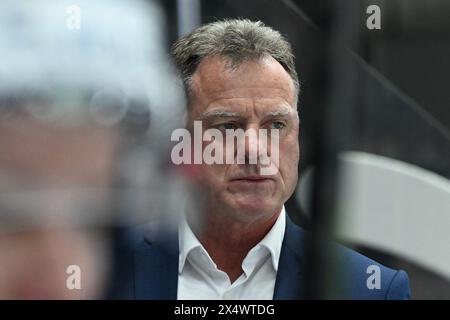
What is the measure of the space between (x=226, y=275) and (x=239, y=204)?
0.22 metres

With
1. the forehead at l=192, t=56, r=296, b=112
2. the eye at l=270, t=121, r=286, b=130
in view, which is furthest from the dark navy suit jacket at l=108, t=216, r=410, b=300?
the forehead at l=192, t=56, r=296, b=112

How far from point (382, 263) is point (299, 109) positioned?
542mm

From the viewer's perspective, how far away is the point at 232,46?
2273 mm

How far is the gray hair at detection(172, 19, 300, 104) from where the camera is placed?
89.7 inches

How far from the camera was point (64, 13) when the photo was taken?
2344mm

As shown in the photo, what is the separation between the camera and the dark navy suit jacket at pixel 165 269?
2355mm

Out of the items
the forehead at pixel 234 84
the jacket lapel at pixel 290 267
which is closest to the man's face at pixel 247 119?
the forehead at pixel 234 84

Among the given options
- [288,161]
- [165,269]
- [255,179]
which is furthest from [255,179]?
[165,269]

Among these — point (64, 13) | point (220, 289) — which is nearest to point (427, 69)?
point (220, 289)

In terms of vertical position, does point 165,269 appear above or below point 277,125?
below

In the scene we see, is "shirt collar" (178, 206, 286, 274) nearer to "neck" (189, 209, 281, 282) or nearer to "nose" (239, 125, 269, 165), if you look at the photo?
"neck" (189, 209, 281, 282)

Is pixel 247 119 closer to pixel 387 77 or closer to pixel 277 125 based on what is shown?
pixel 277 125

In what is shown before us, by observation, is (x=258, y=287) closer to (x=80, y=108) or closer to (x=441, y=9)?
(x=80, y=108)

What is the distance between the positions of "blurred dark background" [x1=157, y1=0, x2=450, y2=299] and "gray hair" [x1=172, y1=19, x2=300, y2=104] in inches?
3.0
